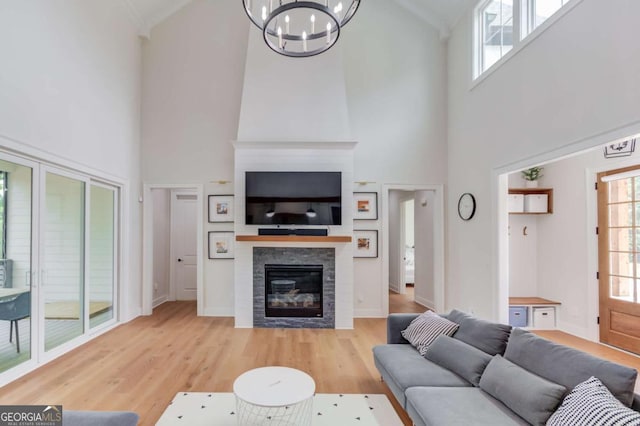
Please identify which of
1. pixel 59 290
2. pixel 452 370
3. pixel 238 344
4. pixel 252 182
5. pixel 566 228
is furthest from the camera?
pixel 252 182

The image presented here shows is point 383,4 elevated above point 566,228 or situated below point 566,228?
above

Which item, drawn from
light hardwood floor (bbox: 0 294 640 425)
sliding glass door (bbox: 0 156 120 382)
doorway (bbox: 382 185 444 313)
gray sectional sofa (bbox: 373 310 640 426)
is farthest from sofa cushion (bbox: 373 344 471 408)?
sliding glass door (bbox: 0 156 120 382)

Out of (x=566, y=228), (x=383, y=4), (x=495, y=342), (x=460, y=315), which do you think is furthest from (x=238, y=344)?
(x=383, y=4)

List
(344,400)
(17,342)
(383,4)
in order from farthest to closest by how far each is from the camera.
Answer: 1. (383,4)
2. (17,342)
3. (344,400)

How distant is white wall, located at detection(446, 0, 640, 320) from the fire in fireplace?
232cm

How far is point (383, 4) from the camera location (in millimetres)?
5898

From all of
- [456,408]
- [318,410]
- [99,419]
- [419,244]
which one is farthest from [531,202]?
[99,419]

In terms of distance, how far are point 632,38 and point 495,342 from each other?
2.55 metres

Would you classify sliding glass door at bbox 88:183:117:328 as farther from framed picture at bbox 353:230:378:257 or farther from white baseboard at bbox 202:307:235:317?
framed picture at bbox 353:230:378:257

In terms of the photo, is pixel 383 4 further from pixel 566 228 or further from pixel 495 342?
pixel 495 342

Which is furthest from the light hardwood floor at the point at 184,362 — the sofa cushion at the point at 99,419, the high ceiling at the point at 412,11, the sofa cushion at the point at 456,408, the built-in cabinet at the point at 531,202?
the high ceiling at the point at 412,11

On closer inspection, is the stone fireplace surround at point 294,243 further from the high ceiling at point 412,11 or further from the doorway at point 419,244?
the high ceiling at point 412,11

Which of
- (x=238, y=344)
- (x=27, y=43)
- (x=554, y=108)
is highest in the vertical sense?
(x=27, y=43)

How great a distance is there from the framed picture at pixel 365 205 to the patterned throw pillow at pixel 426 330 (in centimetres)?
266
